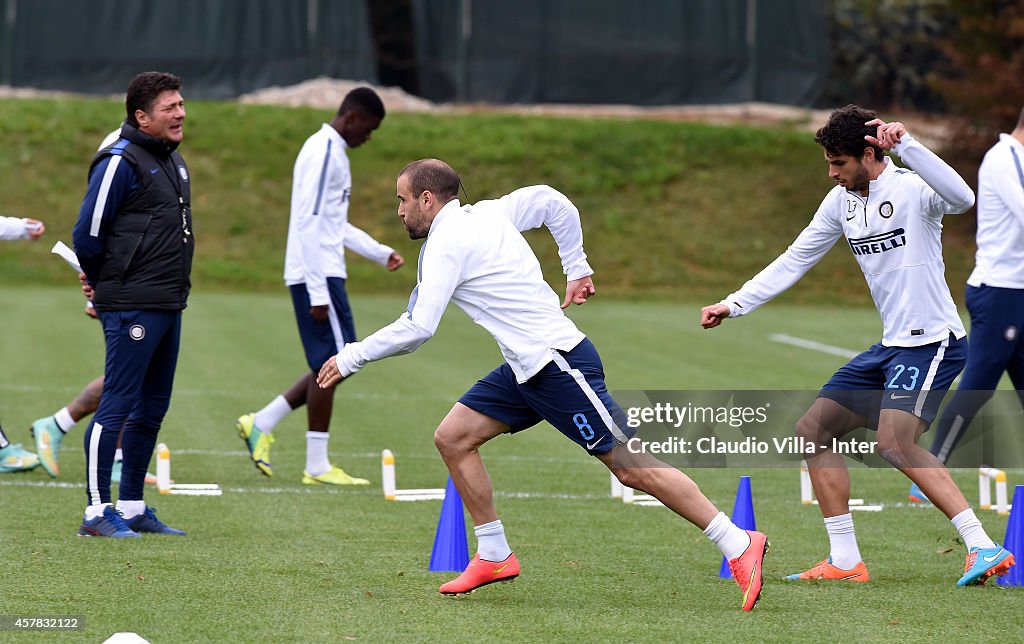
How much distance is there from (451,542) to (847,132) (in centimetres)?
265

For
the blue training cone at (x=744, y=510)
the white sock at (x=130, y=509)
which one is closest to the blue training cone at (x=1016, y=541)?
the blue training cone at (x=744, y=510)

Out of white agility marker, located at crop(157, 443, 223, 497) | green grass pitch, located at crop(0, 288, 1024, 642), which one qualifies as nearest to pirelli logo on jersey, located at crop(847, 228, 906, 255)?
green grass pitch, located at crop(0, 288, 1024, 642)

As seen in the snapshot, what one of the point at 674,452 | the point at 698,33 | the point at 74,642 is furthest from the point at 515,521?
the point at 698,33

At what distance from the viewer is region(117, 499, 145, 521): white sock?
7.64 m

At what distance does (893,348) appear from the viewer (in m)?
6.80

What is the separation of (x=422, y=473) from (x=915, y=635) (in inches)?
193

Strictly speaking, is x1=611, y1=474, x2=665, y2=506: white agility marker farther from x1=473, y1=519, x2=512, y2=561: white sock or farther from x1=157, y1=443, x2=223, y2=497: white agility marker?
x1=473, y1=519, x2=512, y2=561: white sock

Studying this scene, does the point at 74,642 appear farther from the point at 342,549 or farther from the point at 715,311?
the point at 715,311

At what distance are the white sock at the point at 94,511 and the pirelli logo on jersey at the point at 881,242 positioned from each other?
13.0ft

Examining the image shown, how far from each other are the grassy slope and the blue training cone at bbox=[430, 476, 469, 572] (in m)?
22.6

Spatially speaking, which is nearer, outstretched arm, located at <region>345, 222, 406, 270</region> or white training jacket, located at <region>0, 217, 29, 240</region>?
white training jacket, located at <region>0, 217, 29, 240</region>
